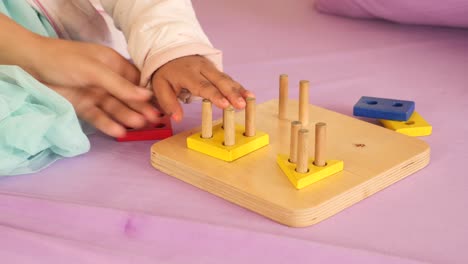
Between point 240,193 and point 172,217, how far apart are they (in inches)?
2.3

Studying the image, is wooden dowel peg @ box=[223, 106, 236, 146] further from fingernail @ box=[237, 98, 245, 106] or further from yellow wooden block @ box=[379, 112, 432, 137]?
yellow wooden block @ box=[379, 112, 432, 137]

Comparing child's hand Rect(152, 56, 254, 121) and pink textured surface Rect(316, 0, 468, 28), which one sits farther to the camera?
pink textured surface Rect(316, 0, 468, 28)

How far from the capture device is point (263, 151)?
2.17 ft

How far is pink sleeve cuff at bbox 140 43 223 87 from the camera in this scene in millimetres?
757

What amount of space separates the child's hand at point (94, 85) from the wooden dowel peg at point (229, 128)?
110mm

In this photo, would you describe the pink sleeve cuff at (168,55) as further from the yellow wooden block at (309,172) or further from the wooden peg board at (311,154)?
the yellow wooden block at (309,172)

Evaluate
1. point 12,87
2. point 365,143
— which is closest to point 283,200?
point 365,143

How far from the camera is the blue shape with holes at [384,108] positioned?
2.39 feet

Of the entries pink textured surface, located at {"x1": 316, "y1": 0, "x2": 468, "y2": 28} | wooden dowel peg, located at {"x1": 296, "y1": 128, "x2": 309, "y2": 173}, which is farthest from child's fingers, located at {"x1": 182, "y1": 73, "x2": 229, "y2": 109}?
pink textured surface, located at {"x1": 316, "y1": 0, "x2": 468, "y2": 28}

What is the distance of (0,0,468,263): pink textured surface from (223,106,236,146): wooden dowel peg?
6cm

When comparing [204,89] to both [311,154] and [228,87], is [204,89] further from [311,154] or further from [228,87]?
[311,154]

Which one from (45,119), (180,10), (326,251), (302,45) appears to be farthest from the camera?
(302,45)

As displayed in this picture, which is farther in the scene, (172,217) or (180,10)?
(180,10)

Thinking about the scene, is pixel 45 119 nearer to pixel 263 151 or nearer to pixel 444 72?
pixel 263 151
